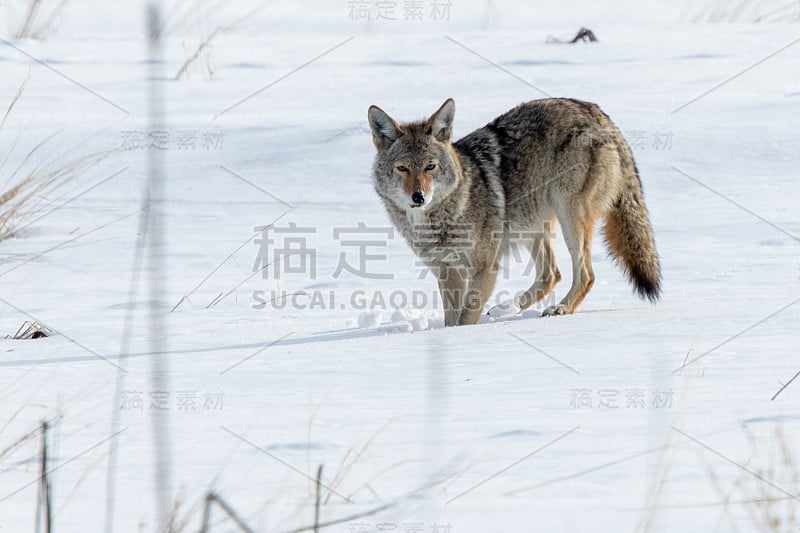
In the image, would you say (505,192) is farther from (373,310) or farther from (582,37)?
(582,37)

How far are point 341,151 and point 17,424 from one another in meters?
5.91

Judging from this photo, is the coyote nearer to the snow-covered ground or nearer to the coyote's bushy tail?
the coyote's bushy tail

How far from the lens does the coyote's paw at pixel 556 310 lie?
5.84 m

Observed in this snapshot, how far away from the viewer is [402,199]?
593 cm

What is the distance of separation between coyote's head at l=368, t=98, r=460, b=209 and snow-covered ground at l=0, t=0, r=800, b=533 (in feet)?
2.18

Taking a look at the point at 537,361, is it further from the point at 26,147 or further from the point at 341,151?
the point at 26,147

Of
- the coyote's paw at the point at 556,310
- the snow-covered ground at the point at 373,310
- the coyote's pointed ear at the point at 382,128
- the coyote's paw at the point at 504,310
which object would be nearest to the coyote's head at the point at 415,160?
the coyote's pointed ear at the point at 382,128

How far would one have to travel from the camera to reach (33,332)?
4.95 meters

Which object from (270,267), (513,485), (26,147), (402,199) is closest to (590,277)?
(402,199)

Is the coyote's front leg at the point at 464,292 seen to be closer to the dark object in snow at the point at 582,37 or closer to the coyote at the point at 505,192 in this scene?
the coyote at the point at 505,192

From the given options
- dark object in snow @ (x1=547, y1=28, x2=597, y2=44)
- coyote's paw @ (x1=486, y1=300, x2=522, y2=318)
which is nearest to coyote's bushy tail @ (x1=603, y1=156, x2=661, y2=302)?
coyote's paw @ (x1=486, y1=300, x2=522, y2=318)

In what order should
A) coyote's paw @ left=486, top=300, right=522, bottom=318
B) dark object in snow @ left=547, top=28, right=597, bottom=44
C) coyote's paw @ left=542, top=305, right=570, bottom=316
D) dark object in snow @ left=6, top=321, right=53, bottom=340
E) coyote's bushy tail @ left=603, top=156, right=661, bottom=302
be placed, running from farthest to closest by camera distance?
dark object in snow @ left=547, top=28, right=597, bottom=44
coyote's paw @ left=486, top=300, right=522, bottom=318
coyote's paw @ left=542, top=305, right=570, bottom=316
coyote's bushy tail @ left=603, top=156, right=661, bottom=302
dark object in snow @ left=6, top=321, right=53, bottom=340

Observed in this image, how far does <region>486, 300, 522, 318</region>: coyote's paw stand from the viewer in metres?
6.07

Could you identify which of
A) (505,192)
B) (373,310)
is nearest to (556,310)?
(505,192)
